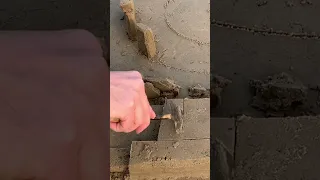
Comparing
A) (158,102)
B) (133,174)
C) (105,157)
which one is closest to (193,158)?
(133,174)

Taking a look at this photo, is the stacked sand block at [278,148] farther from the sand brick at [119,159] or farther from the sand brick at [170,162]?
the sand brick at [119,159]

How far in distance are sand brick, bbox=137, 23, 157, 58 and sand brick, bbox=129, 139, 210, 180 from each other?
1.03 meters

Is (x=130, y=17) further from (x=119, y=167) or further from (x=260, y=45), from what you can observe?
(x=119, y=167)

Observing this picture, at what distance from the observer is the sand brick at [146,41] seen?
2.40m

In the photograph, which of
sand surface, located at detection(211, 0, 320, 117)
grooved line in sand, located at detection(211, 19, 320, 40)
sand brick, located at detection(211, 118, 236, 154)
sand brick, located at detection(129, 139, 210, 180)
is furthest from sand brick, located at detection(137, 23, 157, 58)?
sand brick, located at detection(129, 139, 210, 180)

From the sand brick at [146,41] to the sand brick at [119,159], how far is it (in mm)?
971

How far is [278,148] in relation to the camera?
149cm

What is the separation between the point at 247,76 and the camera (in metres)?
2.52

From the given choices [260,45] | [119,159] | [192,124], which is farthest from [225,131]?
[260,45]

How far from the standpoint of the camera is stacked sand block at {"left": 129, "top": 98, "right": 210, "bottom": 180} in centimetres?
147

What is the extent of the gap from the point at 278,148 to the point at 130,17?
1295 mm

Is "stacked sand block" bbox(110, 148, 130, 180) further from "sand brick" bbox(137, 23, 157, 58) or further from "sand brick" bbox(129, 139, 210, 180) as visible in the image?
"sand brick" bbox(137, 23, 157, 58)

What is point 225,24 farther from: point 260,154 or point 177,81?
point 260,154

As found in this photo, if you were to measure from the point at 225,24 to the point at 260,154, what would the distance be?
1473mm
